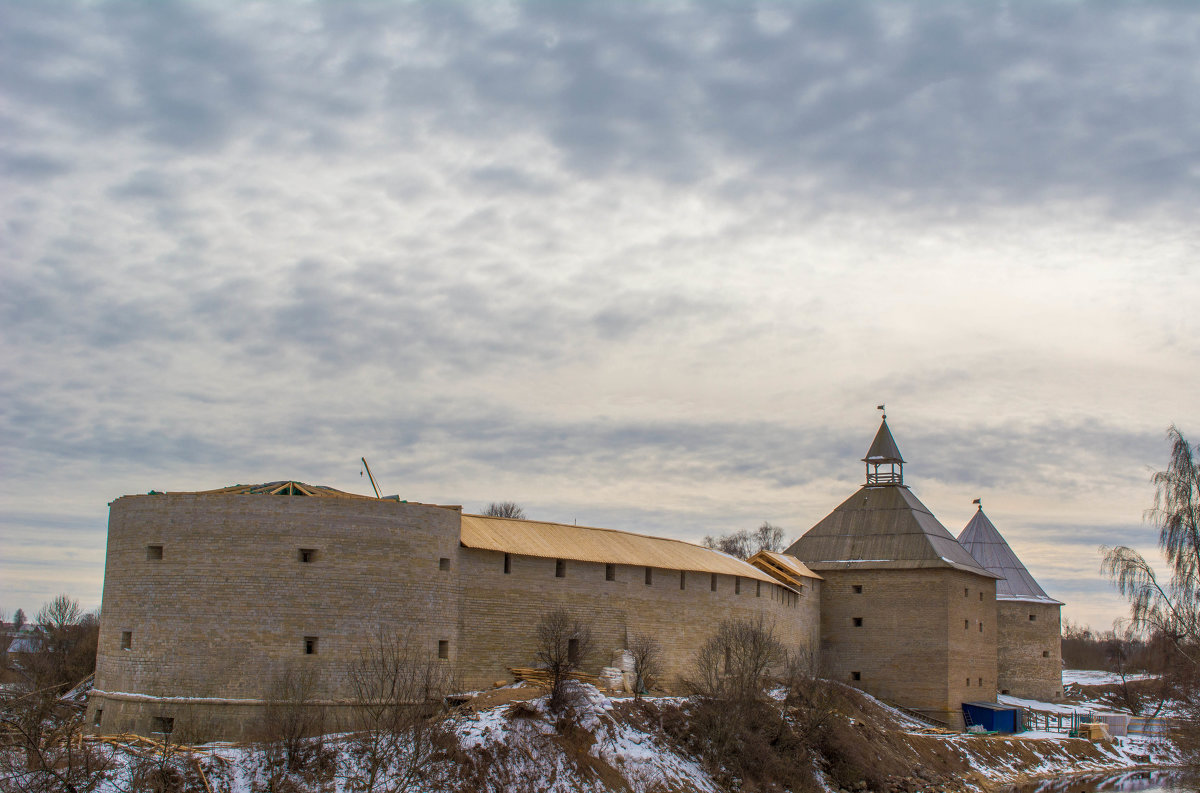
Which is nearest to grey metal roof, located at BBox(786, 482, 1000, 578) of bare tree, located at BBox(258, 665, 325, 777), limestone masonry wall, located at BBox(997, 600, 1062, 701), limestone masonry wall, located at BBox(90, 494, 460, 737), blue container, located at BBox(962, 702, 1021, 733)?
limestone masonry wall, located at BBox(997, 600, 1062, 701)

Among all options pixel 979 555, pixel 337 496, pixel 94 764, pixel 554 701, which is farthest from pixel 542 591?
pixel 979 555

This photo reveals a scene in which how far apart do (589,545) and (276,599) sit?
11414 mm

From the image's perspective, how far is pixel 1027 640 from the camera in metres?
51.9

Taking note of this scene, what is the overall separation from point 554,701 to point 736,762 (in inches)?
227

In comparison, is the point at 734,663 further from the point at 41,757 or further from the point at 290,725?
the point at 41,757

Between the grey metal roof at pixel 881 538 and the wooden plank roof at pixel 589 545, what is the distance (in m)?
7.73

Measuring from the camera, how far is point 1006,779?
1446 inches

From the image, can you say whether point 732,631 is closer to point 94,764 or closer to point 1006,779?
point 1006,779

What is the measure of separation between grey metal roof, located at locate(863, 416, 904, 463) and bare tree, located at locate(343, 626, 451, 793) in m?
30.0

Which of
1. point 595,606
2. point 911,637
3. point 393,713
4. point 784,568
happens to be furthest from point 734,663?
point 393,713

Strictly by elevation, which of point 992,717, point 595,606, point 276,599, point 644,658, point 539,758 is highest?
point 276,599

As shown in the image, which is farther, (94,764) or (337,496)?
(337,496)

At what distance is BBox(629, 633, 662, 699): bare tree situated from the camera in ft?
111

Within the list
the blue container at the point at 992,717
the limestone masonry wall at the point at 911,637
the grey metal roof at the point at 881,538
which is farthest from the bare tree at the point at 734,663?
the blue container at the point at 992,717
